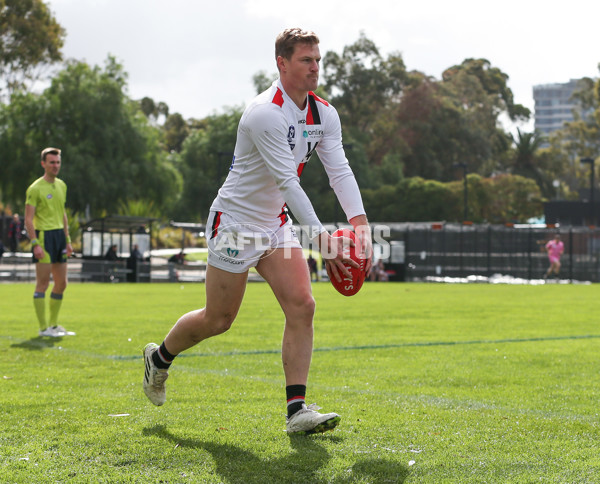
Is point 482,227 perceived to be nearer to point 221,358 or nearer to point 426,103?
point 221,358

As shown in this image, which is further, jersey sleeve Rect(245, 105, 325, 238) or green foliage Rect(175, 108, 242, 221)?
green foliage Rect(175, 108, 242, 221)

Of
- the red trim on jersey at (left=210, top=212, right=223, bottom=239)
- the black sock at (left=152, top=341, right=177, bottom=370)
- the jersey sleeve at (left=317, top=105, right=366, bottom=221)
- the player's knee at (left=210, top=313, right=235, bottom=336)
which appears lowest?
the black sock at (left=152, top=341, right=177, bottom=370)

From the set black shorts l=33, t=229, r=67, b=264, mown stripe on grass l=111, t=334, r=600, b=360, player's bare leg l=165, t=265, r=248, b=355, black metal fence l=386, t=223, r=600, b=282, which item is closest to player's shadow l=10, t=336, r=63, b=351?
black shorts l=33, t=229, r=67, b=264

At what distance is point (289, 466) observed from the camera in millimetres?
4113

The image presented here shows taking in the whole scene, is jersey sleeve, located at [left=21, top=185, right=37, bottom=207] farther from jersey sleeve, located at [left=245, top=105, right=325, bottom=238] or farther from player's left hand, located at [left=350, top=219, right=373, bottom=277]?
player's left hand, located at [left=350, top=219, right=373, bottom=277]

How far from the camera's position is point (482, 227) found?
129 ft

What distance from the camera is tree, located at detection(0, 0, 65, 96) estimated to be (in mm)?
53031

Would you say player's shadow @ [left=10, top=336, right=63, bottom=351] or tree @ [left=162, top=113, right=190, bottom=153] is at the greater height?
tree @ [left=162, top=113, right=190, bottom=153]

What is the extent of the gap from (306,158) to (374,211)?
2341 inches

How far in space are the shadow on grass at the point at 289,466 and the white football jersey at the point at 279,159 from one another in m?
1.17

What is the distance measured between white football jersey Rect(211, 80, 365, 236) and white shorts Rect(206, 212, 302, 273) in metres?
0.05

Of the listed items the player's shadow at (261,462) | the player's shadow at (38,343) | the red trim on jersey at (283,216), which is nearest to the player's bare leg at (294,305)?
the red trim on jersey at (283,216)

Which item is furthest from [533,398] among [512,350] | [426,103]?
[426,103]

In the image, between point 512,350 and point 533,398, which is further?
point 512,350
